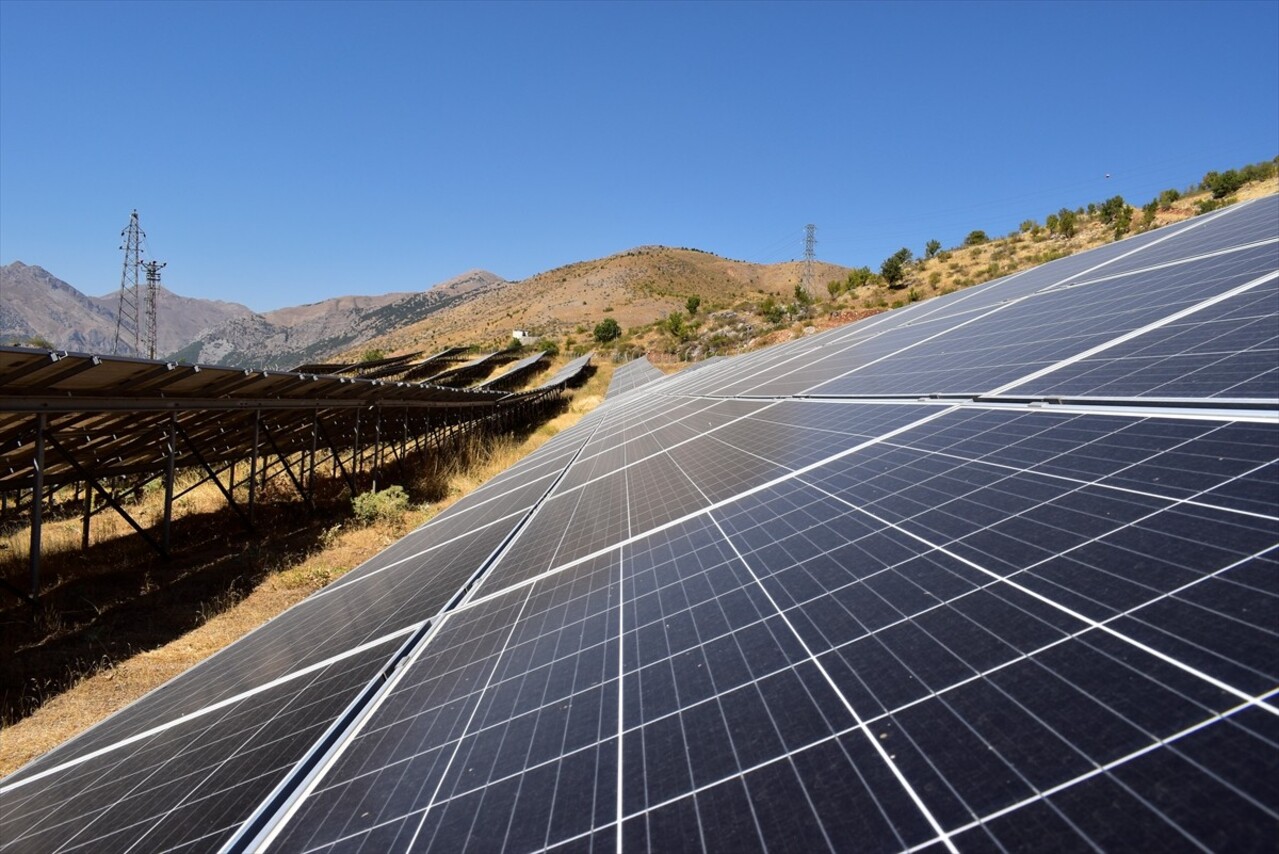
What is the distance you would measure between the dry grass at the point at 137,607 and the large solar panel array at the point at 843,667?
199 inches

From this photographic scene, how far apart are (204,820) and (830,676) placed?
110 inches

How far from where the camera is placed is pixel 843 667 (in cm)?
215

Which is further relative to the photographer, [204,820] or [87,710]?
[87,710]

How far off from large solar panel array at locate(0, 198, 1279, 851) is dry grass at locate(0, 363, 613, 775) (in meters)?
5.06

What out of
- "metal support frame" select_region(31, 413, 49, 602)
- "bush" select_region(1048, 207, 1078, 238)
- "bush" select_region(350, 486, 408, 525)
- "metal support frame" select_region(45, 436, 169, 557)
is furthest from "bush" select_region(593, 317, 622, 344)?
"metal support frame" select_region(31, 413, 49, 602)

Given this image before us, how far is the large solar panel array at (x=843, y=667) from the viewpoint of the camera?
1437 millimetres

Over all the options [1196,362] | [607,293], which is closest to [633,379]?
[1196,362]

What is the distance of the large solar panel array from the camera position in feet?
4.71

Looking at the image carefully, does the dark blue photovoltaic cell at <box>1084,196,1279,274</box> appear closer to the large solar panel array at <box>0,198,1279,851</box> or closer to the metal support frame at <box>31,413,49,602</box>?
the large solar panel array at <box>0,198,1279,851</box>

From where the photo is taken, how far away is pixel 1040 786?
1.36 m

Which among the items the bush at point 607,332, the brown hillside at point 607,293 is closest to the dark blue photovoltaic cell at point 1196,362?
the bush at point 607,332

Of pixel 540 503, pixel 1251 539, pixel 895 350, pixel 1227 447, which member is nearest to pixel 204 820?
pixel 1251 539

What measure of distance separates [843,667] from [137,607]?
15.2 m

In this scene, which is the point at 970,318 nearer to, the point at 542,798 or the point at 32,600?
the point at 542,798
